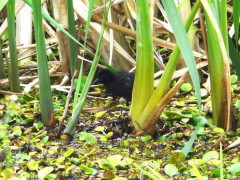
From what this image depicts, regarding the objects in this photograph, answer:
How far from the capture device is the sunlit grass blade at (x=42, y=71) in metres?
2.95

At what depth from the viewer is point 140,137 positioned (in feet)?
10.9

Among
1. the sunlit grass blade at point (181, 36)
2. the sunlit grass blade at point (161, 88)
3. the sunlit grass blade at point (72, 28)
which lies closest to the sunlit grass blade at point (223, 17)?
the sunlit grass blade at point (161, 88)

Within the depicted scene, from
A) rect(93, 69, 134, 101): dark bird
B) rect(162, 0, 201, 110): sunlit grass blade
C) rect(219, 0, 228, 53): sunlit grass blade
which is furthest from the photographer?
rect(93, 69, 134, 101): dark bird

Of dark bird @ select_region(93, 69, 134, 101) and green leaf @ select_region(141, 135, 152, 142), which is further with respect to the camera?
dark bird @ select_region(93, 69, 134, 101)

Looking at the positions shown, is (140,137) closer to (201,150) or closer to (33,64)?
(201,150)

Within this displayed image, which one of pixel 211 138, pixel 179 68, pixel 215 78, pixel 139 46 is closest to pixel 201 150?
pixel 211 138

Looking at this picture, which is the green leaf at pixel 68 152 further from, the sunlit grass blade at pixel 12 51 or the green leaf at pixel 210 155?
the sunlit grass blade at pixel 12 51

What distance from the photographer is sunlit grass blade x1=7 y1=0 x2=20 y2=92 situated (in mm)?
3418

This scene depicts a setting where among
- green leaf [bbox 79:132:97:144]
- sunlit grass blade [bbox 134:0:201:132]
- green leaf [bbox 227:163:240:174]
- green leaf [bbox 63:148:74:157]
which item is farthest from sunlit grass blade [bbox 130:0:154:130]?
green leaf [bbox 227:163:240:174]

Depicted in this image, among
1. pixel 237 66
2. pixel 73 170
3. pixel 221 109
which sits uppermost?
pixel 237 66

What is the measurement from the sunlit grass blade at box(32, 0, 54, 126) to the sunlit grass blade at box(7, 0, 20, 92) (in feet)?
0.95

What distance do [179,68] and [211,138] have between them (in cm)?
104

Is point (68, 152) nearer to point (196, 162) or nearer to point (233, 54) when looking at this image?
point (196, 162)

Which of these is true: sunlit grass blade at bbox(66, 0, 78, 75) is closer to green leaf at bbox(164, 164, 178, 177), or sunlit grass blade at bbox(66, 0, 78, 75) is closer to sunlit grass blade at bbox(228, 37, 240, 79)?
sunlit grass blade at bbox(228, 37, 240, 79)
